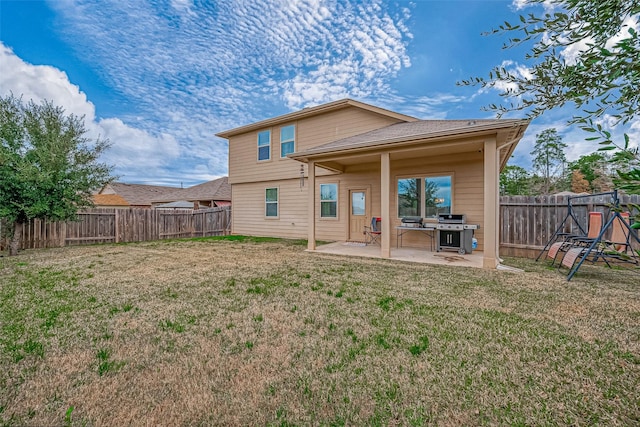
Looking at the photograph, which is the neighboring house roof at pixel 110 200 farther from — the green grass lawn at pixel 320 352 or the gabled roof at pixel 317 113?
the green grass lawn at pixel 320 352

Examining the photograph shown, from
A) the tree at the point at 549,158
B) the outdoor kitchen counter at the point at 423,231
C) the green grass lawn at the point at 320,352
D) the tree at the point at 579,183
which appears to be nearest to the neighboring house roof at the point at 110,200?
the green grass lawn at the point at 320,352

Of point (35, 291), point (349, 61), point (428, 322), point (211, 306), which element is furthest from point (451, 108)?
point (35, 291)

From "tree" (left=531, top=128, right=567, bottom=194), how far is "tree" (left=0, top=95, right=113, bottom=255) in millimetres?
36146

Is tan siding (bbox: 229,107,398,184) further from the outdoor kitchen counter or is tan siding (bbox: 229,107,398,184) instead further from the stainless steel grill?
the stainless steel grill

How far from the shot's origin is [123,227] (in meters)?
11.1

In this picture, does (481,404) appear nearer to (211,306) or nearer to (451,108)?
(211,306)

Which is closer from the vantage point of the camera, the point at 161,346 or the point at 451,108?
the point at 161,346

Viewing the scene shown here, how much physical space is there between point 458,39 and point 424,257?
5.33m

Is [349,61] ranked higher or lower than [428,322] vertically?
higher

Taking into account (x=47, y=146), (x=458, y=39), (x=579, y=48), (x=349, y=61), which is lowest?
(x=579, y=48)

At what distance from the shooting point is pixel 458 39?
20.9 feet

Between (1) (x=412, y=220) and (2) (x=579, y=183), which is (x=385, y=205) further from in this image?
(2) (x=579, y=183)

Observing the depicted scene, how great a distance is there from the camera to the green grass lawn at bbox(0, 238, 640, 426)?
1.73m

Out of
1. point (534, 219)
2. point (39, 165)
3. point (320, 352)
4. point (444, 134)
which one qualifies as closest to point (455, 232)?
point (534, 219)
